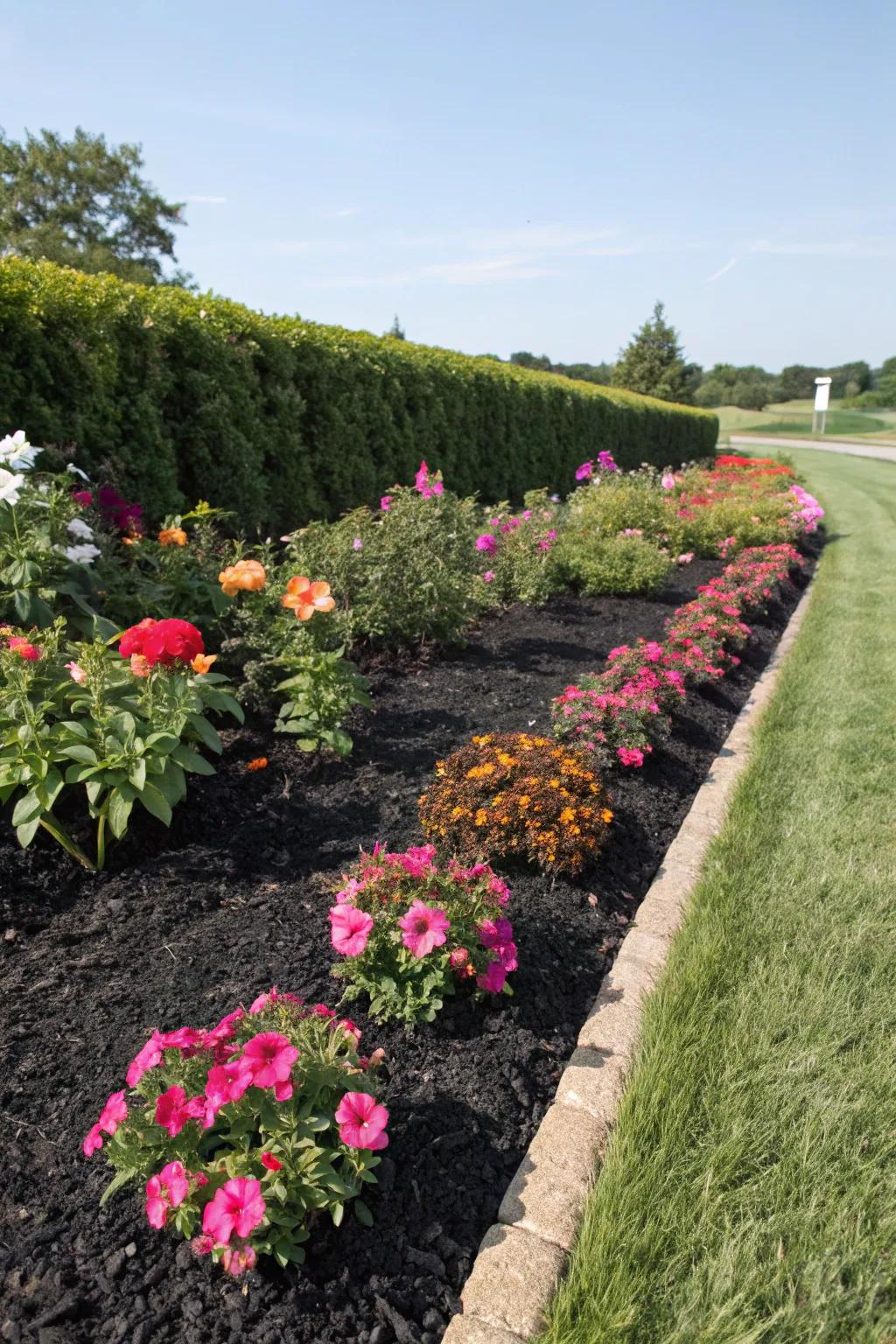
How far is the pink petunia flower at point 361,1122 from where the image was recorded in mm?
1425

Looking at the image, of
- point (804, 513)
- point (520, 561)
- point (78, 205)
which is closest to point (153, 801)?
point (520, 561)

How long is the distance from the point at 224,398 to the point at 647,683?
132 inches

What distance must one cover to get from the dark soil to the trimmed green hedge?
2233 millimetres

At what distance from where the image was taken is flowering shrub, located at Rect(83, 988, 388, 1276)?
1369 millimetres

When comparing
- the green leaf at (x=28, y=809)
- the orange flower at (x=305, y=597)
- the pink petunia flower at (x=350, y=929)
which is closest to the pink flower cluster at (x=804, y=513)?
the orange flower at (x=305, y=597)

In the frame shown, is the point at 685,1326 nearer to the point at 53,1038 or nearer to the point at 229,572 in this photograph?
the point at 53,1038

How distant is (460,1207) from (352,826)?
1.39 metres

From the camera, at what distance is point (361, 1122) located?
1.46m

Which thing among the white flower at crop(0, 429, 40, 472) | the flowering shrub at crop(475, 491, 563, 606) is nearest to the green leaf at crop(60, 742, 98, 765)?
the white flower at crop(0, 429, 40, 472)

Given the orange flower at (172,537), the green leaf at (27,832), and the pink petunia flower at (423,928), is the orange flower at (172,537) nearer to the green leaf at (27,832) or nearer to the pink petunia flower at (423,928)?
the green leaf at (27,832)

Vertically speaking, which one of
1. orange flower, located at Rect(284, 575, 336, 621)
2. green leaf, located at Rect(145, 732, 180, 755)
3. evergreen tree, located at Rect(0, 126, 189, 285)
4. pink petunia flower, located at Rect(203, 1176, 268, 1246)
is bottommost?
pink petunia flower, located at Rect(203, 1176, 268, 1246)

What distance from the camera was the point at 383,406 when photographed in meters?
7.53

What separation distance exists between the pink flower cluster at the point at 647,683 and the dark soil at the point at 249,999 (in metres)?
0.17

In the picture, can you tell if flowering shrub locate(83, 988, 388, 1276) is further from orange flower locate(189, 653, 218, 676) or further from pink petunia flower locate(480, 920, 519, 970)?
orange flower locate(189, 653, 218, 676)
